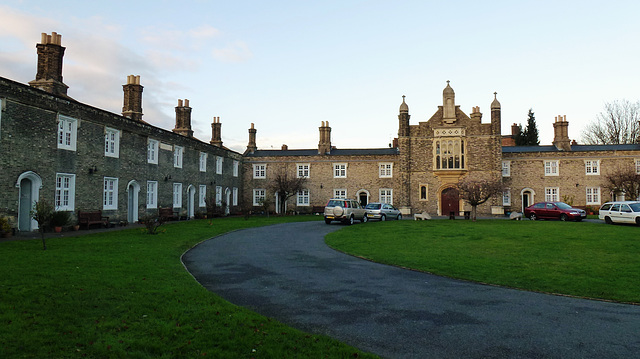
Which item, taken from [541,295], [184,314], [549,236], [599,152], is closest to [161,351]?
[184,314]

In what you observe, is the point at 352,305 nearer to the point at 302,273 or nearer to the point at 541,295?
the point at 302,273

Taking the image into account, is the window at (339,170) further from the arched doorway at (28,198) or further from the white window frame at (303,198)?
the arched doorway at (28,198)

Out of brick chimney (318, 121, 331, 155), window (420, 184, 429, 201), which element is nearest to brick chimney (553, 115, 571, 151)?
window (420, 184, 429, 201)

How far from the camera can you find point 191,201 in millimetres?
33219

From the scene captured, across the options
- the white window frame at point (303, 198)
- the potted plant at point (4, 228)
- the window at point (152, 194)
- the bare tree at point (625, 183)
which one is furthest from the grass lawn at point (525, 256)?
the white window frame at point (303, 198)

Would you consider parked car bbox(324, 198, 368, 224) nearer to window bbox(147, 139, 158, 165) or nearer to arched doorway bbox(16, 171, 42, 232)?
window bbox(147, 139, 158, 165)

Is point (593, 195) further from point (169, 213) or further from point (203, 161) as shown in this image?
point (169, 213)

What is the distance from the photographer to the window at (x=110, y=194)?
23673 millimetres

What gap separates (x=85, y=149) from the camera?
21.9 meters

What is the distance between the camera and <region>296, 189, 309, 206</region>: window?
43.9m

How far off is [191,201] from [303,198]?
1406cm

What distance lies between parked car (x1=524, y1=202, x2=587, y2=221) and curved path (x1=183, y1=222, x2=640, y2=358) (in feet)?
79.1

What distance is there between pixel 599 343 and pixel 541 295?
2917mm

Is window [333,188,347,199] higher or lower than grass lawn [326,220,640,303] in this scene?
higher
